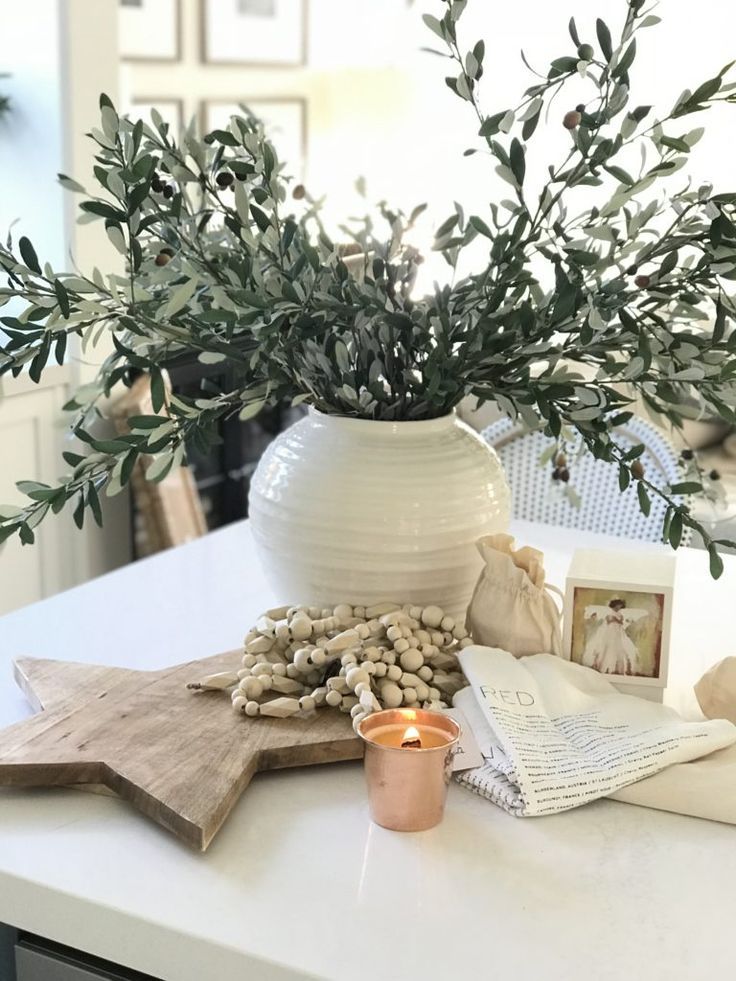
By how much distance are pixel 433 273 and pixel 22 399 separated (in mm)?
1619

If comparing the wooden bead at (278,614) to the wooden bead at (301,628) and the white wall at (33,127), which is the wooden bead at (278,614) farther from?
the white wall at (33,127)

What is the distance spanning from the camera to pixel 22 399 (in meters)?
2.62

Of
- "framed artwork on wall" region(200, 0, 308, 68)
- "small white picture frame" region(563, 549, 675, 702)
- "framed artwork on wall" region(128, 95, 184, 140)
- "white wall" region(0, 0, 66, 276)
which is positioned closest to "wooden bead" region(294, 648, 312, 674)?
"small white picture frame" region(563, 549, 675, 702)

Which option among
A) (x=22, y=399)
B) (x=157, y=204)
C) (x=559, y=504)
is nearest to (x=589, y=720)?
(x=157, y=204)

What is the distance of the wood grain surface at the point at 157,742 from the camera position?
102 centimetres

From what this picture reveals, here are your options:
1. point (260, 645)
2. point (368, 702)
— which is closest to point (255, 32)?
point (260, 645)

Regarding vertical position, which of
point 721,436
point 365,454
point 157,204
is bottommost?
point 721,436

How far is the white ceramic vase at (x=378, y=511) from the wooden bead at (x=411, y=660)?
0.10 metres

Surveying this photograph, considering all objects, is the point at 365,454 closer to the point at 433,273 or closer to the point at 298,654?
the point at 298,654

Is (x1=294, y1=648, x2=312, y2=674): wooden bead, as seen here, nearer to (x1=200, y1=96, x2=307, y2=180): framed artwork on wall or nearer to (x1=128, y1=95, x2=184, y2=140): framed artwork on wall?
(x1=128, y1=95, x2=184, y2=140): framed artwork on wall

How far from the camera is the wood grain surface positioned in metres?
1.02

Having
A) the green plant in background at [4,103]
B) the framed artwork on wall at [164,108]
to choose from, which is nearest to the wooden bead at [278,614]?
the green plant in background at [4,103]

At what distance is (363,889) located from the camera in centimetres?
94

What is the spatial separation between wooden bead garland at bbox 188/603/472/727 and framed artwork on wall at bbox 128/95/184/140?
259 centimetres
